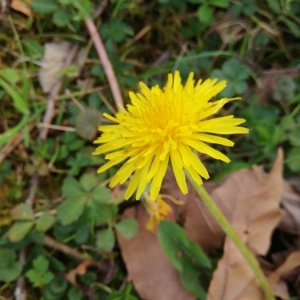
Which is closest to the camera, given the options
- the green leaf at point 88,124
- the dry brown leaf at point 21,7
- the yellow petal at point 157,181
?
the yellow petal at point 157,181

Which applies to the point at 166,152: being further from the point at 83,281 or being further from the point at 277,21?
the point at 277,21

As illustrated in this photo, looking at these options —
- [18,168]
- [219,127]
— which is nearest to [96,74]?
[18,168]

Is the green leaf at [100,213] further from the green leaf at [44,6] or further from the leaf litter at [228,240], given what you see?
the green leaf at [44,6]

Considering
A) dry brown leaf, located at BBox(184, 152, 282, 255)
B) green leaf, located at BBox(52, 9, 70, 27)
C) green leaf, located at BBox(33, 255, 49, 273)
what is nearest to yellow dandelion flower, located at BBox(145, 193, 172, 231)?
dry brown leaf, located at BBox(184, 152, 282, 255)

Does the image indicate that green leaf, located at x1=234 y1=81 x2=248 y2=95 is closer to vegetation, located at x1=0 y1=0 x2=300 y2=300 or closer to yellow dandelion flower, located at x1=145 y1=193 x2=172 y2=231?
vegetation, located at x1=0 y1=0 x2=300 y2=300

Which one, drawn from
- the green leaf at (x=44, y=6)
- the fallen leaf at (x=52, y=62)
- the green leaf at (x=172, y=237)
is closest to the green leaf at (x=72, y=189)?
the green leaf at (x=172, y=237)

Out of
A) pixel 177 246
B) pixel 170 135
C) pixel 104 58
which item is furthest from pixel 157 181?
pixel 104 58
